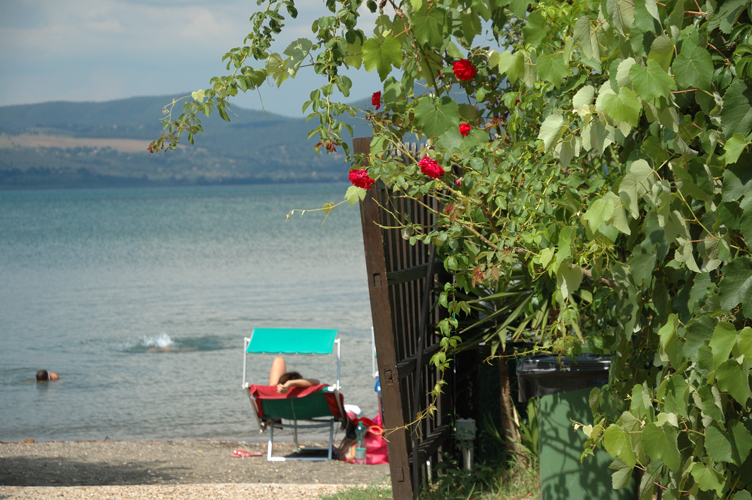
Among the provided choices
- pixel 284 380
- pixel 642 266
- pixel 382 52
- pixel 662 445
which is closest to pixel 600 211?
pixel 642 266

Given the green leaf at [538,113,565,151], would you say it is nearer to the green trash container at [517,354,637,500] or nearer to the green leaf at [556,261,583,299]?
the green leaf at [556,261,583,299]

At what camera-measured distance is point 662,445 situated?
1.58 metres

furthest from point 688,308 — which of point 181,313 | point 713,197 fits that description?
point 181,313

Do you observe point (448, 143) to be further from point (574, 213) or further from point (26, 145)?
point (26, 145)

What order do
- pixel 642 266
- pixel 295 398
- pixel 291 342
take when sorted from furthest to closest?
pixel 291 342 → pixel 295 398 → pixel 642 266

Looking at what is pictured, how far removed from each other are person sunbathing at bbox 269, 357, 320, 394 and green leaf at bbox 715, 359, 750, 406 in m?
5.45

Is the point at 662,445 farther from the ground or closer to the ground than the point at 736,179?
closer to the ground

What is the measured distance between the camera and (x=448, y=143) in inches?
98.3

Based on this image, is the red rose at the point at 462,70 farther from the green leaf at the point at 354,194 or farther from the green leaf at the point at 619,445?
the green leaf at the point at 619,445

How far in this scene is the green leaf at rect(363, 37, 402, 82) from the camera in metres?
2.22

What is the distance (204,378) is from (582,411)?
9.58 meters

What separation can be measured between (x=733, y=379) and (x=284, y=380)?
584 cm

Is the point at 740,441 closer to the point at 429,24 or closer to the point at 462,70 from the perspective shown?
the point at 429,24

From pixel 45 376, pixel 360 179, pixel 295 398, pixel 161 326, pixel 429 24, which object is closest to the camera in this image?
pixel 429 24
